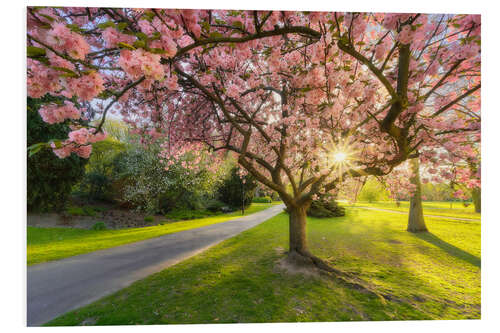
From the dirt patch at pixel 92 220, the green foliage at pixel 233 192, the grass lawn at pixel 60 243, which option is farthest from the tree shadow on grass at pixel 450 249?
the green foliage at pixel 233 192

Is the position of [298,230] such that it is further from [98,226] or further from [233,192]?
[233,192]

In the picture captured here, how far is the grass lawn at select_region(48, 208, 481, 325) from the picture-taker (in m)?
2.18

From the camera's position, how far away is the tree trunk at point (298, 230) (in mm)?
3602

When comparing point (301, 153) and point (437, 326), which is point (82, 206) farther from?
point (437, 326)

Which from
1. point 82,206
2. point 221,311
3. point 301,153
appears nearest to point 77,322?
point 221,311

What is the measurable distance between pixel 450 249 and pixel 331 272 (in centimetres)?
371

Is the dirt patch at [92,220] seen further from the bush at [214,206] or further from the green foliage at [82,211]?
the bush at [214,206]

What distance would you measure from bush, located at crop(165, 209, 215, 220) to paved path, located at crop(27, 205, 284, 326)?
5.89 m

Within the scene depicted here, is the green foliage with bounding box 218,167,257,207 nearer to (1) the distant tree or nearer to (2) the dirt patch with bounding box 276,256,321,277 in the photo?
(1) the distant tree

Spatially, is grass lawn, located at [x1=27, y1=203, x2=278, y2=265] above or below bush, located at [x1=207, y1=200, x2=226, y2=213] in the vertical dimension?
above

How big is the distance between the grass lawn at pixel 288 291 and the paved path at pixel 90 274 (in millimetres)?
201

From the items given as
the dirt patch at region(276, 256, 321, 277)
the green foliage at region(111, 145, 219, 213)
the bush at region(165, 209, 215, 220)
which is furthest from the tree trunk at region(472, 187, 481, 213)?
the bush at region(165, 209, 215, 220)

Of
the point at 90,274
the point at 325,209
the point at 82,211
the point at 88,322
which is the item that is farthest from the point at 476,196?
the point at 82,211

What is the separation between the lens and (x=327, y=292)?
260 cm
